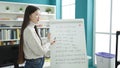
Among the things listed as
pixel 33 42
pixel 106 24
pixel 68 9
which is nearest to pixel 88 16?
pixel 106 24

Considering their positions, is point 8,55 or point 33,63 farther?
point 8,55

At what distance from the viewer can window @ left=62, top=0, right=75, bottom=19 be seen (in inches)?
207

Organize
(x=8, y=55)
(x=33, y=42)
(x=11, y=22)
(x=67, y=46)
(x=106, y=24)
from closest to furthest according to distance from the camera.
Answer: (x=33, y=42) < (x=8, y=55) < (x=67, y=46) < (x=106, y=24) < (x=11, y=22)

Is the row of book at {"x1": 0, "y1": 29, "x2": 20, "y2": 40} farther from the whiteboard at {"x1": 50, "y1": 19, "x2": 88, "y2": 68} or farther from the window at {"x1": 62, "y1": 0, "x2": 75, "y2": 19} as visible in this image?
the whiteboard at {"x1": 50, "y1": 19, "x2": 88, "y2": 68}

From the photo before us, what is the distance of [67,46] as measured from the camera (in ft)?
8.33

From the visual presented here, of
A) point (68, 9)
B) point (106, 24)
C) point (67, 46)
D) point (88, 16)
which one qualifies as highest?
point (68, 9)

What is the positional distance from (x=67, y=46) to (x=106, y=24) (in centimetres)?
198

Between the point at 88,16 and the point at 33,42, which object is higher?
the point at 88,16

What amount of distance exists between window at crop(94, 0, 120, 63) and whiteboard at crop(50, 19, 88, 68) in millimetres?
1676

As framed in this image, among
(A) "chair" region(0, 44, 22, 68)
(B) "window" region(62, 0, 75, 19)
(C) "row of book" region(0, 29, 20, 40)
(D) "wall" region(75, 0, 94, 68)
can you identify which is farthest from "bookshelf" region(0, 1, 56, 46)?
(A) "chair" region(0, 44, 22, 68)

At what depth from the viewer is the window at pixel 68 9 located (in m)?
5.25

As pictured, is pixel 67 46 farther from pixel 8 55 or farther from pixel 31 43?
pixel 8 55

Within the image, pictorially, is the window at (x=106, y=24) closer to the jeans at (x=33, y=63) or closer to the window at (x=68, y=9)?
the window at (x=68, y=9)

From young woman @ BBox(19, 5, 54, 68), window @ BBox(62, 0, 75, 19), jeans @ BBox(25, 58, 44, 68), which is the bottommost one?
jeans @ BBox(25, 58, 44, 68)
